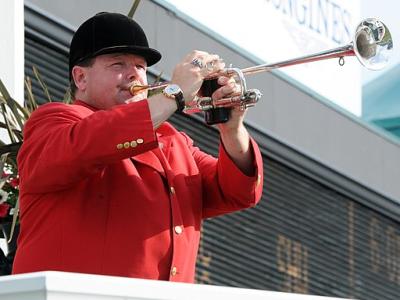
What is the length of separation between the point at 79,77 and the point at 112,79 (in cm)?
15

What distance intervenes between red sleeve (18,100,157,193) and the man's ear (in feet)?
0.96

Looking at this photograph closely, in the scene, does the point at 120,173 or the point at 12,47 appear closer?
the point at 120,173

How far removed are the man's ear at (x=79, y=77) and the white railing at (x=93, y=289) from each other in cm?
135

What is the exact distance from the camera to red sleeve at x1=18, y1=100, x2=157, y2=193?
4242 millimetres

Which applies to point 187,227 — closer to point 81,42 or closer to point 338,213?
point 81,42

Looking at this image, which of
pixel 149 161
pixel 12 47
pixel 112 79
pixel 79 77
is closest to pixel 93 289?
pixel 149 161

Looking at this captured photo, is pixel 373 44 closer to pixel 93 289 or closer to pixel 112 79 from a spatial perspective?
pixel 112 79

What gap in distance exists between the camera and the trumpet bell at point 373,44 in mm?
5078

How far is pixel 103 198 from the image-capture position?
14.3 feet

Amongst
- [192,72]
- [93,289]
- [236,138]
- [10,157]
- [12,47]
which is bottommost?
[93,289]

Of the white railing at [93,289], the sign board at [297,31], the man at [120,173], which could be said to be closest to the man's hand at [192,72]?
the man at [120,173]

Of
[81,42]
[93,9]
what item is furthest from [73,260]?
[93,9]

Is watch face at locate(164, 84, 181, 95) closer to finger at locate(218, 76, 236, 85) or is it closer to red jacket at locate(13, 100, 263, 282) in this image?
red jacket at locate(13, 100, 263, 282)

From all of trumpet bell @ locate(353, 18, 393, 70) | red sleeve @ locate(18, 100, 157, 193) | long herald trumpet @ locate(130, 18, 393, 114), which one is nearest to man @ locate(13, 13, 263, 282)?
red sleeve @ locate(18, 100, 157, 193)
